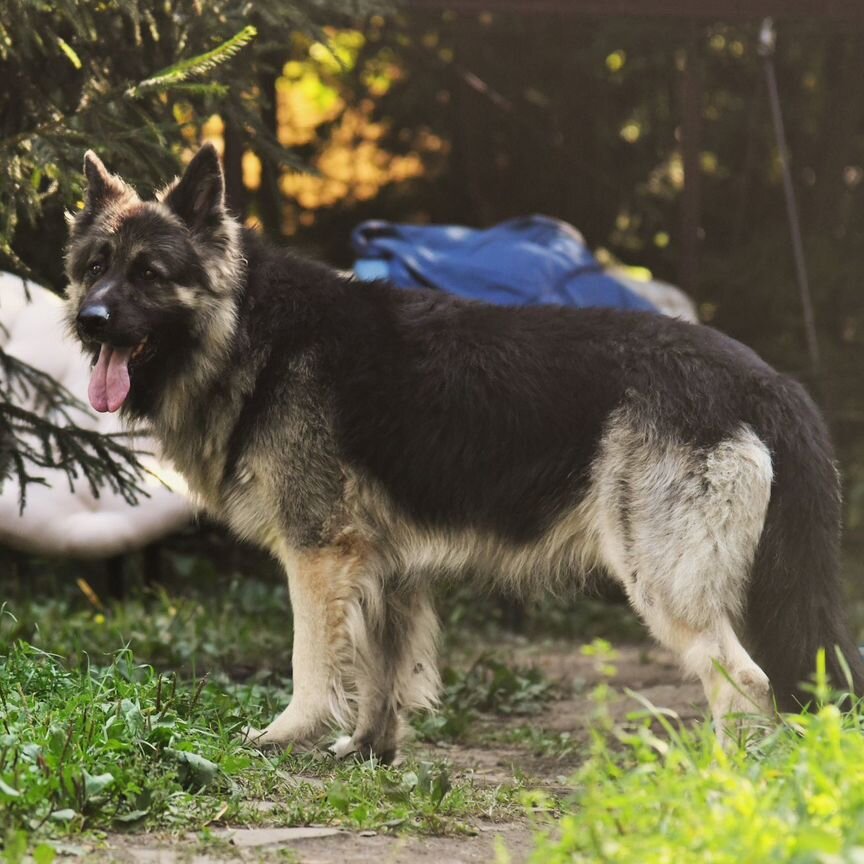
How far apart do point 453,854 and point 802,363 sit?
258 inches

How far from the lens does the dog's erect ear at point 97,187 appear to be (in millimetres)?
4277

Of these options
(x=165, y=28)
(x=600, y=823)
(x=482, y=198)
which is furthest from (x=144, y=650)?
(x=482, y=198)

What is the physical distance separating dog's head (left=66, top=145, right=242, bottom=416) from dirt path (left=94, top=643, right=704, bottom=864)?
1641 mm

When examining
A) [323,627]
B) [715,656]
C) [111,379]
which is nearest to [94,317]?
[111,379]

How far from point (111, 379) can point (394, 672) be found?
4.58ft

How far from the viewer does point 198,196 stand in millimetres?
4258

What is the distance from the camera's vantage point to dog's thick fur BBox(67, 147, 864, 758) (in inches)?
148

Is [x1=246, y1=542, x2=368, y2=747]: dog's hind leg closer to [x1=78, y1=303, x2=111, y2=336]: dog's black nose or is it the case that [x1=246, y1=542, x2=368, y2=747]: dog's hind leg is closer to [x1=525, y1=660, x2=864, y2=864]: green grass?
[x1=78, y1=303, x2=111, y2=336]: dog's black nose

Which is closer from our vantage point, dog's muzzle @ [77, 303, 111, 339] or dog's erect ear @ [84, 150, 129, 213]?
dog's muzzle @ [77, 303, 111, 339]

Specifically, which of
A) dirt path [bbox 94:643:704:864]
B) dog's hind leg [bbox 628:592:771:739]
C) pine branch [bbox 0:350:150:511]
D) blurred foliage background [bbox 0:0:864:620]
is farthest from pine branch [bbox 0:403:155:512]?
blurred foliage background [bbox 0:0:864:620]

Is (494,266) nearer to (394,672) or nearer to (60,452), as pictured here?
(60,452)

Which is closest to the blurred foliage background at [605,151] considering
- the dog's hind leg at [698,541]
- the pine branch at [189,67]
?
the pine branch at [189,67]

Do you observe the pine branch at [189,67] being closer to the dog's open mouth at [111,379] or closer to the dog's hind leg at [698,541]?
the dog's open mouth at [111,379]

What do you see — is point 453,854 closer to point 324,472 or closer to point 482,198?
point 324,472
